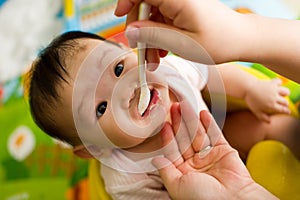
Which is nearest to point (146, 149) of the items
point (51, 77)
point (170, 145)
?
point (170, 145)

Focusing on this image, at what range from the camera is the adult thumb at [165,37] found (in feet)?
1.67

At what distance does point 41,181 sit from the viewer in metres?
0.98

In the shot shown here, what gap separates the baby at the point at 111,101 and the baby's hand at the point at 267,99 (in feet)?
0.27

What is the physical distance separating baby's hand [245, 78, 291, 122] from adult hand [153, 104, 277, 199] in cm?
17

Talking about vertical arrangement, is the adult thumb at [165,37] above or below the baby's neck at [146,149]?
above

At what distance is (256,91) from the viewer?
0.81m

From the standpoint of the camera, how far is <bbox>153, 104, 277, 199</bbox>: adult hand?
60 cm

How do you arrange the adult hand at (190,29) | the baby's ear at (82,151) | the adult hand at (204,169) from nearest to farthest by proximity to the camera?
1. the adult hand at (190,29)
2. the adult hand at (204,169)
3. the baby's ear at (82,151)

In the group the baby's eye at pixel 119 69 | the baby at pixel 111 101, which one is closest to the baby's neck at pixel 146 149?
the baby at pixel 111 101

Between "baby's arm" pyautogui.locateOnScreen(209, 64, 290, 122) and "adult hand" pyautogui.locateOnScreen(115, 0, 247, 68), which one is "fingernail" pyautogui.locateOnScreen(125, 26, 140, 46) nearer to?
"adult hand" pyautogui.locateOnScreen(115, 0, 247, 68)

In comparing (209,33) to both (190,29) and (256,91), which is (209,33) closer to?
(190,29)

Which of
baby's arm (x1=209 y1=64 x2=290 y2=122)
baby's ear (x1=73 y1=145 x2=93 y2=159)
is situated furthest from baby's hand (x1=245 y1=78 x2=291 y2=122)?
baby's ear (x1=73 y1=145 x2=93 y2=159)

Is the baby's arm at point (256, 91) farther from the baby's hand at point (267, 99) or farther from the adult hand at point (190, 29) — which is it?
the adult hand at point (190, 29)

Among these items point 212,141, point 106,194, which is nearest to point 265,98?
point 212,141
